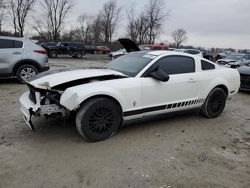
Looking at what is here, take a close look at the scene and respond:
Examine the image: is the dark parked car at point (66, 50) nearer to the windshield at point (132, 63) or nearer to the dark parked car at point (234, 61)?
the dark parked car at point (234, 61)

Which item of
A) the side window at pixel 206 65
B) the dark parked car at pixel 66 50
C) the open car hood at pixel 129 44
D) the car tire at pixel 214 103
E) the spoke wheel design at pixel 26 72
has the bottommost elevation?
the car tire at pixel 214 103

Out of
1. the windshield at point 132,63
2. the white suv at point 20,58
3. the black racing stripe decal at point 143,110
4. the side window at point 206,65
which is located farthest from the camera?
the white suv at point 20,58

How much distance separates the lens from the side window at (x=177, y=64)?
490cm

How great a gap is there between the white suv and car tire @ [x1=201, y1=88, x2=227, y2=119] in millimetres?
5824

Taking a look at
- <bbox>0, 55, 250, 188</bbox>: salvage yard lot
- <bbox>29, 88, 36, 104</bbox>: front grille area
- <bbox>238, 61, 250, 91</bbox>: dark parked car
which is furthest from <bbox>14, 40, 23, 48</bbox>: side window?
<bbox>238, 61, 250, 91</bbox>: dark parked car

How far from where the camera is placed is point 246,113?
6395 millimetres

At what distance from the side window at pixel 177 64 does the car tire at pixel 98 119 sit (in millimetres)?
1357

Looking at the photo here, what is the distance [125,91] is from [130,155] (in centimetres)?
106

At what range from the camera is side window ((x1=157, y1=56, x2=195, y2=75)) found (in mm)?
4896

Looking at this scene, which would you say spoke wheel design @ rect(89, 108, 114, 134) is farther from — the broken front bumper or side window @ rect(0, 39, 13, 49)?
side window @ rect(0, 39, 13, 49)

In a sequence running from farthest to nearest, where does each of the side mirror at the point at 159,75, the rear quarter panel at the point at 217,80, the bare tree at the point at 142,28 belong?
the bare tree at the point at 142,28
the rear quarter panel at the point at 217,80
the side mirror at the point at 159,75

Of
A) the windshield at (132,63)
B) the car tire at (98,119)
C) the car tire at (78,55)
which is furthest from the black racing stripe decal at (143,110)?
the car tire at (78,55)

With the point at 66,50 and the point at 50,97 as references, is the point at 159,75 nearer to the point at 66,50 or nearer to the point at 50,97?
the point at 50,97

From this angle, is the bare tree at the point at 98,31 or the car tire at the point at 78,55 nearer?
the car tire at the point at 78,55
